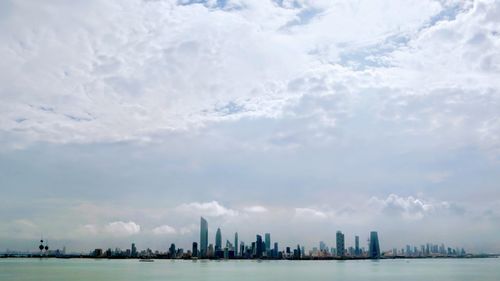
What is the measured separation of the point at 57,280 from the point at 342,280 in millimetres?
60660

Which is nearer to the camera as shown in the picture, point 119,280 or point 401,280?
point 119,280

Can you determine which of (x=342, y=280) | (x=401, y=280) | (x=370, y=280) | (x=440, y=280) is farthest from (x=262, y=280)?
(x=440, y=280)

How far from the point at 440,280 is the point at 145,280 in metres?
62.9

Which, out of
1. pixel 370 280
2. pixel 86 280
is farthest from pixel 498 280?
pixel 86 280

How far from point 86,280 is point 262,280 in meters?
36.9

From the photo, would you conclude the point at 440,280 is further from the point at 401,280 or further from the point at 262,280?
the point at 262,280

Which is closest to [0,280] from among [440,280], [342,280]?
[342,280]

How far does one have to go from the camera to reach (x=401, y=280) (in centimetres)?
10538

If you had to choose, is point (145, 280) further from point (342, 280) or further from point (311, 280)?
point (342, 280)

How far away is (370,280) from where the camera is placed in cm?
10556

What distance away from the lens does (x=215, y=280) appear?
344 ft

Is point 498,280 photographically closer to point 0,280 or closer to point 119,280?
point 119,280

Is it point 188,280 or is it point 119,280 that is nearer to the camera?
point 119,280

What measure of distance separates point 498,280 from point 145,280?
74456 mm
